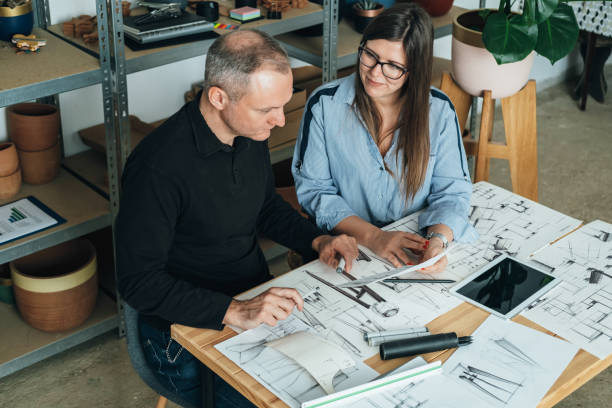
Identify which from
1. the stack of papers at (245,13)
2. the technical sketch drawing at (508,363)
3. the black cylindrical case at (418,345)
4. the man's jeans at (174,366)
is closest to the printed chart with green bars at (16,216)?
the man's jeans at (174,366)

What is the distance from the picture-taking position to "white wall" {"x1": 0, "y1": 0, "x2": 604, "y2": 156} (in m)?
2.65

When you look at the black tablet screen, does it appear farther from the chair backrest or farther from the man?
the chair backrest

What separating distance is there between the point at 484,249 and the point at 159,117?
1.71m

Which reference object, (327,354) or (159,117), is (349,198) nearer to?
(327,354)

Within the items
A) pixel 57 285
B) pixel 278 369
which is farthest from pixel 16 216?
pixel 278 369

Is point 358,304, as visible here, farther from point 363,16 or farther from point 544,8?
point 363,16

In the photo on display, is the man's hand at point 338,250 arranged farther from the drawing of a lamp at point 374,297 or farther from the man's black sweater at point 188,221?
Answer: the man's black sweater at point 188,221

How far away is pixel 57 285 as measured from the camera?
8.05ft

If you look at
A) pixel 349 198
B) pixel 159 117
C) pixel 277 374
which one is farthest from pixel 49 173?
pixel 277 374

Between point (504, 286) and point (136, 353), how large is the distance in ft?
2.88

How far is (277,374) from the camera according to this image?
1389mm

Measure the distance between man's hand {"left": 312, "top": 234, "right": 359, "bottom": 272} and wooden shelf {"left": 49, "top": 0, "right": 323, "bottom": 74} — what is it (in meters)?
0.84

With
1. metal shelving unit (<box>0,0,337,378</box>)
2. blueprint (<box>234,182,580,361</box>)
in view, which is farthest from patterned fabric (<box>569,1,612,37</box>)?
blueprint (<box>234,182,580,361</box>)

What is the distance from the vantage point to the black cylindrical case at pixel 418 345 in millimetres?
1436
